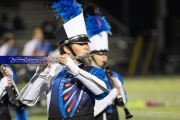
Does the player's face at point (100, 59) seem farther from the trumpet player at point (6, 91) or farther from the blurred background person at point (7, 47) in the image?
the blurred background person at point (7, 47)

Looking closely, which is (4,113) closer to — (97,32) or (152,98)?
(97,32)

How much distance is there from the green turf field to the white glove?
10.5ft

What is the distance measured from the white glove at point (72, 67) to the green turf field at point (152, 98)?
10.5ft

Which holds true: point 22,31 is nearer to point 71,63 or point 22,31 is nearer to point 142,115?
point 142,115

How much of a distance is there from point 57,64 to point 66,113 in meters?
0.48

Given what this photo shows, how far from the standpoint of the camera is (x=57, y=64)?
A: 5.73 metres

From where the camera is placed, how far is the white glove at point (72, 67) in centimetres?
532

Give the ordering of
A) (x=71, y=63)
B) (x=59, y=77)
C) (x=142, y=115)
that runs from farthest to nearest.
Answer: (x=142, y=115), (x=59, y=77), (x=71, y=63)

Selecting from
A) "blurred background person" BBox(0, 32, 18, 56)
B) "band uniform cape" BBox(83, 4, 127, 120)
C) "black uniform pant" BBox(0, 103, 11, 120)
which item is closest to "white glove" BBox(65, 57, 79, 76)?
"black uniform pant" BBox(0, 103, 11, 120)

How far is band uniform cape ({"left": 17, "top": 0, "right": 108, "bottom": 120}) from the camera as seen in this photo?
5.53m

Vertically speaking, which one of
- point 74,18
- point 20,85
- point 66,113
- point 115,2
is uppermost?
point 115,2

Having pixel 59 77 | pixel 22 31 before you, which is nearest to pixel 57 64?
pixel 59 77

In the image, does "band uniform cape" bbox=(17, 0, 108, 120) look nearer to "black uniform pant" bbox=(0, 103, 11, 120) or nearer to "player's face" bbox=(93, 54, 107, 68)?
"black uniform pant" bbox=(0, 103, 11, 120)

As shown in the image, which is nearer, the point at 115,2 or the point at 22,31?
the point at 22,31
